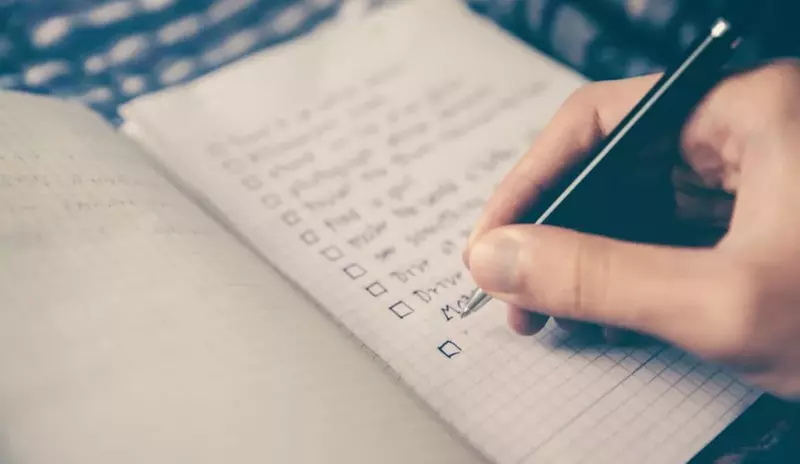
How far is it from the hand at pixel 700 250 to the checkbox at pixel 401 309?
0.05m

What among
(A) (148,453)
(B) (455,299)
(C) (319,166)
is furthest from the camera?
(C) (319,166)

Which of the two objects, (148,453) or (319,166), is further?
(319,166)

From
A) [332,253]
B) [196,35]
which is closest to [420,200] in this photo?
[332,253]

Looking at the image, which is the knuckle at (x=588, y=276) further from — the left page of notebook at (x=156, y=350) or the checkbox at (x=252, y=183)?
the checkbox at (x=252, y=183)

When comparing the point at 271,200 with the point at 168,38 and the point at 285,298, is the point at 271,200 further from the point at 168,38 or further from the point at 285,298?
the point at 168,38

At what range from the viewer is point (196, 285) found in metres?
0.36

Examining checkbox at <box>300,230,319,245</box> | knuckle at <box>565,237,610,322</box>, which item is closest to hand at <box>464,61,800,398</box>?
knuckle at <box>565,237,610,322</box>

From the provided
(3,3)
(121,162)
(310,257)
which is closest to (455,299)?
(310,257)

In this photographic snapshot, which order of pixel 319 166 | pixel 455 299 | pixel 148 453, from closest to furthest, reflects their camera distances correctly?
1. pixel 148 453
2. pixel 455 299
3. pixel 319 166

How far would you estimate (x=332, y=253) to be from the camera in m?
0.45

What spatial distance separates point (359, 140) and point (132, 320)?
26 cm

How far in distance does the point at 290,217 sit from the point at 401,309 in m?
0.12

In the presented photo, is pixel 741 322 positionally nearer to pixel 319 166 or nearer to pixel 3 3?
pixel 319 166

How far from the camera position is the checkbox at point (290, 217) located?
472mm
